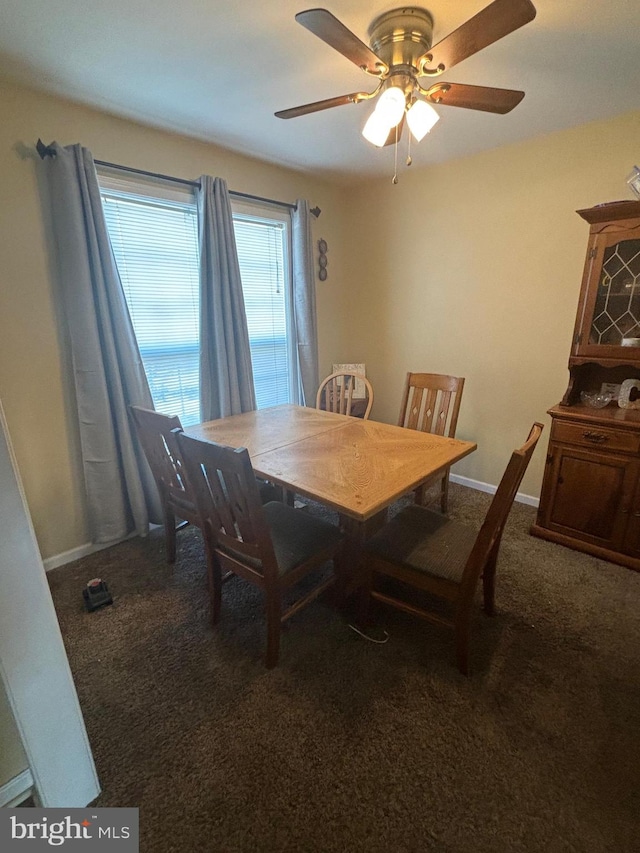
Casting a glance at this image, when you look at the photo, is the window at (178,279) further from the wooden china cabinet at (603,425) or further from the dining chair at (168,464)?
the wooden china cabinet at (603,425)

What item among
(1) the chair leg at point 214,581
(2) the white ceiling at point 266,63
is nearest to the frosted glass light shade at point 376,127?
(2) the white ceiling at point 266,63

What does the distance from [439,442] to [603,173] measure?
6.23 feet

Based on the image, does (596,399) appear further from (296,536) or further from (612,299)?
(296,536)

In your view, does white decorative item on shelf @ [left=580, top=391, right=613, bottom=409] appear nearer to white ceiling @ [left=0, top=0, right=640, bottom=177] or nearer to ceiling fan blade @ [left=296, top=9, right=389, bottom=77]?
white ceiling @ [left=0, top=0, right=640, bottom=177]

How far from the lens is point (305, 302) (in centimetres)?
317

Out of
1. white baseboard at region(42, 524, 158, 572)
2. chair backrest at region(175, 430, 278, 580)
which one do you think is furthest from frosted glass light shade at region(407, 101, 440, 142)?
white baseboard at region(42, 524, 158, 572)

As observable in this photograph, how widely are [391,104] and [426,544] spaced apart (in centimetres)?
166

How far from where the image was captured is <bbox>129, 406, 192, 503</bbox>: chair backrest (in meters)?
1.75

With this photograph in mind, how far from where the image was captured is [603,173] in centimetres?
224

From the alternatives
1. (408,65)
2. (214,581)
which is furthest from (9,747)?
(408,65)

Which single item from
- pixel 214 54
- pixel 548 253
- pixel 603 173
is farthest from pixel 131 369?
pixel 603 173

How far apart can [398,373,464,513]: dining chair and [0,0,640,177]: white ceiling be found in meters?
1.46

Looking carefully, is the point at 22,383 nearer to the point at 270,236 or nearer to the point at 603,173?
the point at 270,236

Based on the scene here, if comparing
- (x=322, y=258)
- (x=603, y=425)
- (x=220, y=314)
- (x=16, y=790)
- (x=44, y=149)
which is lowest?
(x=16, y=790)
